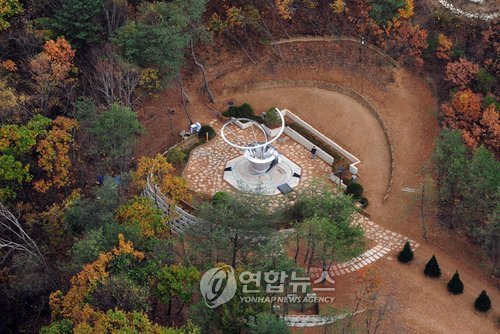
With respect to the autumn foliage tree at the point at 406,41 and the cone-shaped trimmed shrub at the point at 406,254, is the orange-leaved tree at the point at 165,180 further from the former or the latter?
the autumn foliage tree at the point at 406,41

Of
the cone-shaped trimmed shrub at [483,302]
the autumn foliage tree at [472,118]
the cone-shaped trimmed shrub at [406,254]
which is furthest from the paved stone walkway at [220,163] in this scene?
the cone-shaped trimmed shrub at [483,302]

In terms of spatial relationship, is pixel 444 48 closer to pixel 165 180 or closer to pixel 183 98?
pixel 183 98

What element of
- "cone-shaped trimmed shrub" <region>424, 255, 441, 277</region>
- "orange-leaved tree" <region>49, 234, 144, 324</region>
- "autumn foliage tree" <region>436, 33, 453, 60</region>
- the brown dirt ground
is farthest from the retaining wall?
"orange-leaved tree" <region>49, 234, 144, 324</region>

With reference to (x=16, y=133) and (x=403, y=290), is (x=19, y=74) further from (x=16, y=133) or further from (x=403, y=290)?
(x=403, y=290)

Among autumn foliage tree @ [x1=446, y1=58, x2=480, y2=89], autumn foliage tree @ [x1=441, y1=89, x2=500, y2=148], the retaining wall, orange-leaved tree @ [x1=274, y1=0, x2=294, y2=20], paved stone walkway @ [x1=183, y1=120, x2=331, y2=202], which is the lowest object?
paved stone walkway @ [x1=183, y1=120, x2=331, y2=202]

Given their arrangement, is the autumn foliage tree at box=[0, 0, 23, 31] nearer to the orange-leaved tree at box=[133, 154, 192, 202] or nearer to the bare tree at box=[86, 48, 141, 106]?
the bare tree at box=[86, 48, 141, 106]

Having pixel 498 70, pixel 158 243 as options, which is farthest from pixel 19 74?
pixel 498 70
